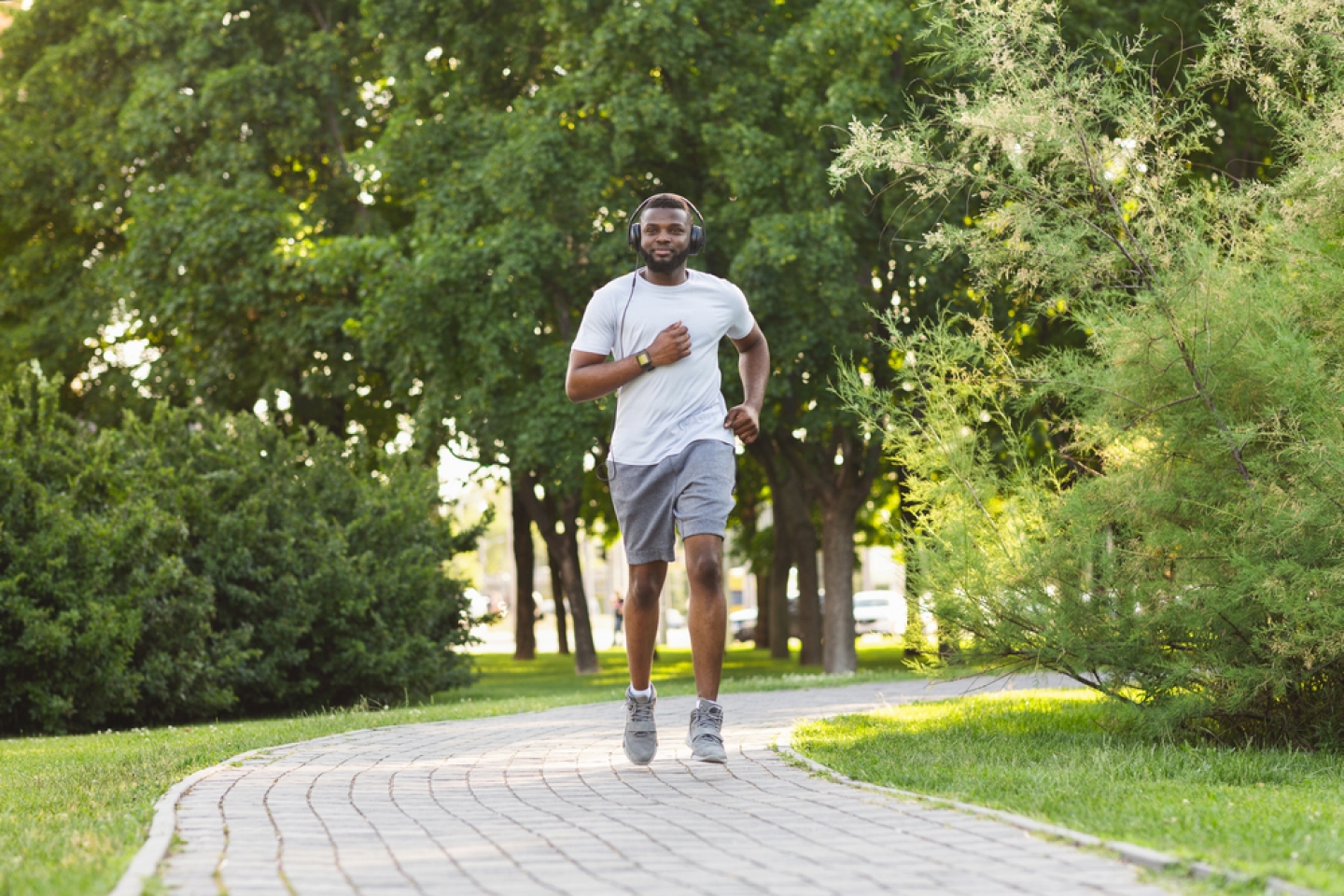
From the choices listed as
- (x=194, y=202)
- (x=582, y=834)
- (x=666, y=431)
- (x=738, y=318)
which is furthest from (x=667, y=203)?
(x=194, y=202)

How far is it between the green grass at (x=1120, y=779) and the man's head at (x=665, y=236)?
7.62 feet

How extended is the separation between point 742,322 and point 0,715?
8679mm

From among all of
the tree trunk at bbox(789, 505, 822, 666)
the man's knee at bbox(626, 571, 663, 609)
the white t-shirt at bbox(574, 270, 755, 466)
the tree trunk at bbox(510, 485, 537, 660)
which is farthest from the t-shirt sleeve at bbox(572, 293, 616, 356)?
the tree trunk at bbox(510, 485, 537, 660)

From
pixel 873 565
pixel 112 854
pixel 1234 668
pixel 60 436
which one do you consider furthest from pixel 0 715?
pixel 873 565

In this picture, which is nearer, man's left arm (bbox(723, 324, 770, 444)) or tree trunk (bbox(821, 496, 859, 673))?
man's left arm (bbox(723, 324, 770, 444))

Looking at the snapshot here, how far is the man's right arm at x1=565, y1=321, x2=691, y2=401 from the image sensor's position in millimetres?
6422

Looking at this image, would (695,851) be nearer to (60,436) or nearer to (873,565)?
(60,436)

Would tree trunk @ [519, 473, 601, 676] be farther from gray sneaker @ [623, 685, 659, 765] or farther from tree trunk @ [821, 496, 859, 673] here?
gray sneaker @ [623, 685, 659, 765]

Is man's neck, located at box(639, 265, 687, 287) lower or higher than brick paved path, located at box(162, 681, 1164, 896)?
higher

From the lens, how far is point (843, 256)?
1773 centimetres

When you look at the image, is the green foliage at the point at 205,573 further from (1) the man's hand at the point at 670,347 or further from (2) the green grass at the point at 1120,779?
(1) the man's hand at the point at 670,347

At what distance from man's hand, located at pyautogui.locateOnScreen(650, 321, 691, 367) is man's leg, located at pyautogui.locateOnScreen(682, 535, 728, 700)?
77 cm

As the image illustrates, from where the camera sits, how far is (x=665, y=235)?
6.66 metres

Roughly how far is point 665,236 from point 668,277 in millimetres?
198
